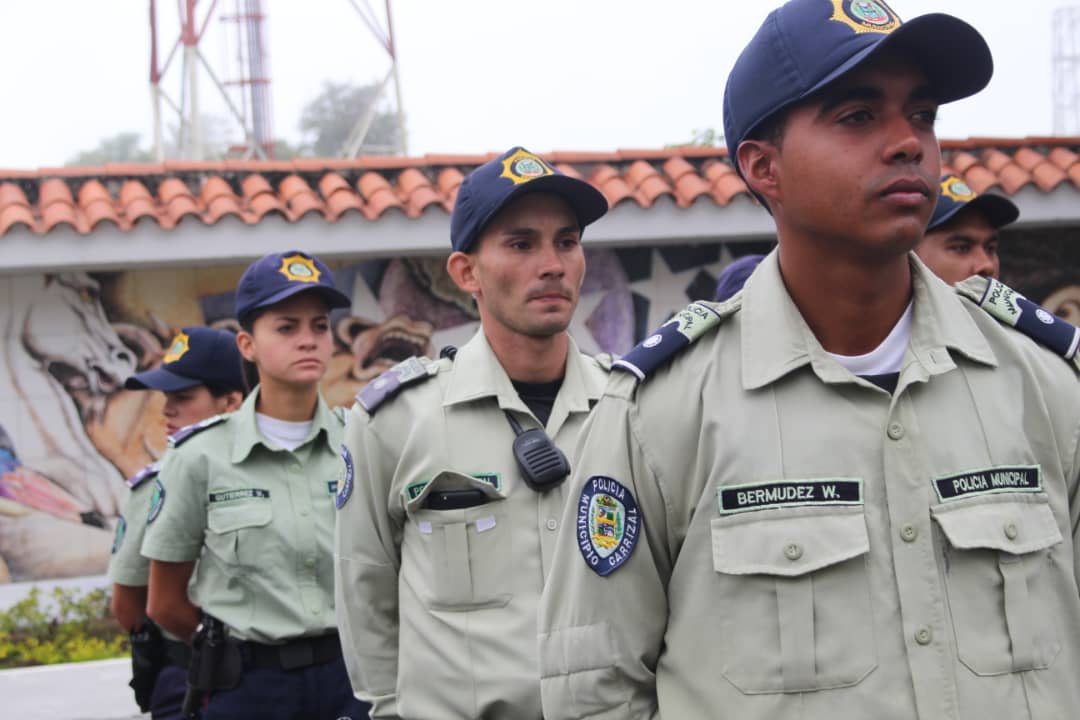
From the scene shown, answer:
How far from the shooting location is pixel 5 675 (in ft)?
23.8

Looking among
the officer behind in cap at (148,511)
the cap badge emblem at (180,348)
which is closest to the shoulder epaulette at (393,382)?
the officer behind in cap at (148,511)

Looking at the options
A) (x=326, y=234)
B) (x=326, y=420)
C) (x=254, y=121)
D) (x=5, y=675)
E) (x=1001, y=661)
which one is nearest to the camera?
(x=1001, y=661)

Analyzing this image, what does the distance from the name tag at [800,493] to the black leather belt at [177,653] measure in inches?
115

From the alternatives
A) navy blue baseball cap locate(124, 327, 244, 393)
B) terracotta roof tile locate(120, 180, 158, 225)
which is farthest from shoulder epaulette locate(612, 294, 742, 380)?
terracotta roof tile locate(120, 180, 158, 225)

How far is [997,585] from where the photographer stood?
1.77 metres

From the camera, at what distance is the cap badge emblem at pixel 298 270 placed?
411cm

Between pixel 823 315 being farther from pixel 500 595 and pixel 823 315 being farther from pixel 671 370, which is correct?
pixel 500 595

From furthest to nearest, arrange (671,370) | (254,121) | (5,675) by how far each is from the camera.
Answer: (254,121), (5,675), (671,370)

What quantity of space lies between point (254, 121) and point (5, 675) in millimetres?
16599

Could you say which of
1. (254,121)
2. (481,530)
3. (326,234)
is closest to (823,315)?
(481,530)

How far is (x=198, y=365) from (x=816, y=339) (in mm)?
3369

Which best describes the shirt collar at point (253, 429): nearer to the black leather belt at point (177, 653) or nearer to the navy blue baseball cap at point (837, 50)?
the black leather belt at point (177, 653)

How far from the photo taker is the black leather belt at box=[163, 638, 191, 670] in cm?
424

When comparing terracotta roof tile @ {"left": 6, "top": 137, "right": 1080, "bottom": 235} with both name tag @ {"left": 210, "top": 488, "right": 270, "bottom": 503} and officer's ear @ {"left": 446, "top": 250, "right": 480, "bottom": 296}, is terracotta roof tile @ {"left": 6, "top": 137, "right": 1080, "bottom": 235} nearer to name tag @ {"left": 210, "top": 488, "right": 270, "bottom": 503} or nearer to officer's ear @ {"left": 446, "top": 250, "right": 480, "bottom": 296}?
name tag @ {"left": 210, "top": 488, "right": 270, "bottom": 503}
